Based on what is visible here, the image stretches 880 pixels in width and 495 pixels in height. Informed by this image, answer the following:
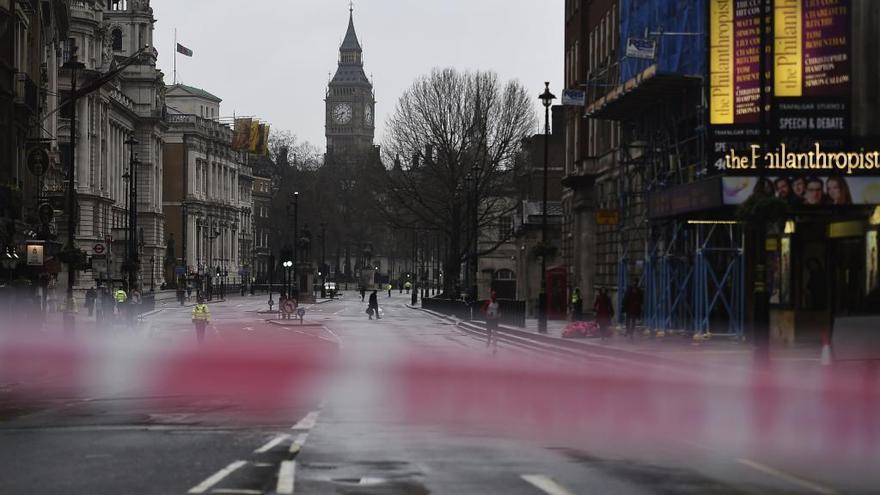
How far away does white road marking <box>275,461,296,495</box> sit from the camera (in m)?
11.9

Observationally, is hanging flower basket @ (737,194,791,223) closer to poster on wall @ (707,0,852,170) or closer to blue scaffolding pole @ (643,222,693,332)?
poster on wall @ (707,0,852,170)

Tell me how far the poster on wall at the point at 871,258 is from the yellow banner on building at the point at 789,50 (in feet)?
24.9

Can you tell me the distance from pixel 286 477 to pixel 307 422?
→ 591 centimetres

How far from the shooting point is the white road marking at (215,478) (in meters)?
11.9

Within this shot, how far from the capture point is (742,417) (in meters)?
19.7

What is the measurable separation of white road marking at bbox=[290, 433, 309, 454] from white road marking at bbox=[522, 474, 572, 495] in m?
3.00

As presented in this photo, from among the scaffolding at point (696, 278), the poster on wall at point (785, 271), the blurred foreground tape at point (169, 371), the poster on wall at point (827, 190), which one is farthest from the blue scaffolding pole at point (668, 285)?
the blurred foreground tape at point (169, 371)

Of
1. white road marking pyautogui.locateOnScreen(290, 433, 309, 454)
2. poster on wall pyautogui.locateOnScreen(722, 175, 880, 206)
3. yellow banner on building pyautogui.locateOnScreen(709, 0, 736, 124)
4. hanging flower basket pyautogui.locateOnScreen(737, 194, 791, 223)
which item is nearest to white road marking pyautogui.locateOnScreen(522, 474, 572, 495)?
white road marking pyautogui.locateOnScreen(290, 433, 309, 454)

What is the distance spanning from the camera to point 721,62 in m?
43.1

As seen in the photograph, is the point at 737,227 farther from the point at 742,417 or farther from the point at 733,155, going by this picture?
→ the point at 742,417

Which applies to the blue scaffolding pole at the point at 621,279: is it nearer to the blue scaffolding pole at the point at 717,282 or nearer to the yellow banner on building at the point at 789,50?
the blue scaffolding pole at the point at 717,282

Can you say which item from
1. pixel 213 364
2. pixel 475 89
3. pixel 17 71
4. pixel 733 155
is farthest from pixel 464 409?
pixel 475 89

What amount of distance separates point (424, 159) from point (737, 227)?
52359 mm

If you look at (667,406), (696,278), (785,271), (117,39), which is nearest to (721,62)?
(696,278)
